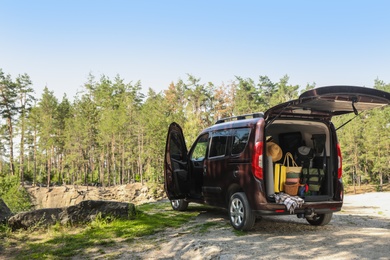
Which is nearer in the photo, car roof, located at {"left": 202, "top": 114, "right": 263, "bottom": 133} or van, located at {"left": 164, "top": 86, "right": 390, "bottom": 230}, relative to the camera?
van, located at {"left": 164, "top": 86, "right": 390, "bottom": 230}

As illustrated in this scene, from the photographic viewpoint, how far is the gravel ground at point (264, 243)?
5.01 metres

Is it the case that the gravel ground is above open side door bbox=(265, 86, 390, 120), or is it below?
below

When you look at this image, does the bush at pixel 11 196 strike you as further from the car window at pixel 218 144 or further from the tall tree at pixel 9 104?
the car window at pixel 218 144

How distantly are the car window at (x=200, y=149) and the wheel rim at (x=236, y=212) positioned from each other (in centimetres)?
188

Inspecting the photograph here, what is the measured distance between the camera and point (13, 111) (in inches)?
2067

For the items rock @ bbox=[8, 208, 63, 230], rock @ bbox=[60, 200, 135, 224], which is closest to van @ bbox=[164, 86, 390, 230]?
rock @ bbox=[60, 200, 135, 224]

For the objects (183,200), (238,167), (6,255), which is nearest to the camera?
(6,255)

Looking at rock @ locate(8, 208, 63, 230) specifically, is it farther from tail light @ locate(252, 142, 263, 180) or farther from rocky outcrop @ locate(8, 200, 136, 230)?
tail light @ locate(252, 142, 263, 180)

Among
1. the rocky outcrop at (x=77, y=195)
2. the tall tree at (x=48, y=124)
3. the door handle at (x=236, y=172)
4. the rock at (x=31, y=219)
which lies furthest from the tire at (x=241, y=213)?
the tall tree at (x=48, y=124)

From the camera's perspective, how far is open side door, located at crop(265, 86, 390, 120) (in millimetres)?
5801

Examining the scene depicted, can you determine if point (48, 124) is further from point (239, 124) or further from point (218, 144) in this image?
point (239, 124)

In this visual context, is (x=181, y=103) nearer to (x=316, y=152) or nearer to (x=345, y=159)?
(x=345, y=159)

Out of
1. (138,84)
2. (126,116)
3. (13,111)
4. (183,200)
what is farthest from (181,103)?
(183,200)

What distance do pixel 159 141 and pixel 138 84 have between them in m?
22.3
